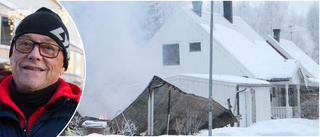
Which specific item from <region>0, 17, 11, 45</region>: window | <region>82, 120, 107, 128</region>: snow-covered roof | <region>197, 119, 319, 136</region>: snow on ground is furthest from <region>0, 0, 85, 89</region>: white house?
<region>197, 119, 319, 136</region>: snow on ground

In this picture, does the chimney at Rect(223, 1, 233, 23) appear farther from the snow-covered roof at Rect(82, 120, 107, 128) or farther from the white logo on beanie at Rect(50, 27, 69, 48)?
the white logo on beanie at Rect(50, 27, 69, 48)

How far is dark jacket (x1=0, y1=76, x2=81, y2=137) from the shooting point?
3.80 ft

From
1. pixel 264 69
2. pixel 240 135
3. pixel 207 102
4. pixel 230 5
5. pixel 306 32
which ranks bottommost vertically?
pixel 240 135

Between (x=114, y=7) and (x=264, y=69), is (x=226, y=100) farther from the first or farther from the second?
(x=114, y=7)

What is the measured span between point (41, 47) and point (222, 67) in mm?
4594

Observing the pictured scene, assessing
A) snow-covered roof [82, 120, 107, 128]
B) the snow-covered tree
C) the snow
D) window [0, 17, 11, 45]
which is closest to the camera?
window [0, 17, 11, 45]

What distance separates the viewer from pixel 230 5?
611 centimetres

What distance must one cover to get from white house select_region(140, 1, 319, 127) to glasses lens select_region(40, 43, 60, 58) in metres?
4.27

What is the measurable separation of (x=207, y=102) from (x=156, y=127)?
799 mm

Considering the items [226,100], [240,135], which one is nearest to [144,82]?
[226,100]

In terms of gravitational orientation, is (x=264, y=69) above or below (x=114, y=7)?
below

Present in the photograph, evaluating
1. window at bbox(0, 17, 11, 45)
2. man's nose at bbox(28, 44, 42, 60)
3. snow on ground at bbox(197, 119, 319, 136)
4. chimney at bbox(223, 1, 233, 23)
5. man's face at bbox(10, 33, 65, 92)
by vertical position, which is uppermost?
chimney at bbox(223, 1, 233, 23)

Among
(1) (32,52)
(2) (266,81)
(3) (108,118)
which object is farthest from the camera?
(2) (266,81)

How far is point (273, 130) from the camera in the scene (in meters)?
5.52
